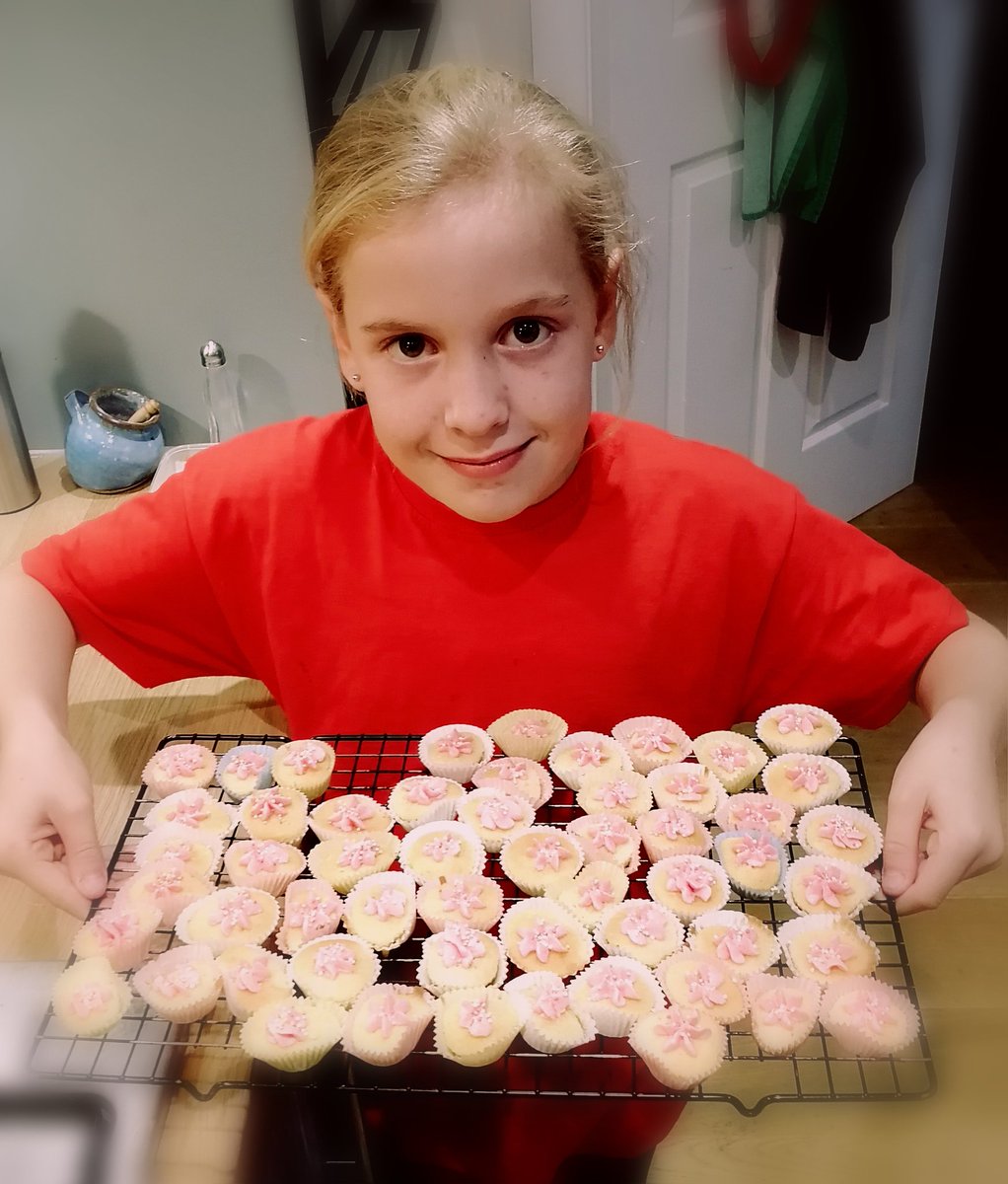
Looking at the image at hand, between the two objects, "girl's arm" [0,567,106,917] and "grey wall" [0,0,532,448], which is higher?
"grey wall" [0,0,532,448]

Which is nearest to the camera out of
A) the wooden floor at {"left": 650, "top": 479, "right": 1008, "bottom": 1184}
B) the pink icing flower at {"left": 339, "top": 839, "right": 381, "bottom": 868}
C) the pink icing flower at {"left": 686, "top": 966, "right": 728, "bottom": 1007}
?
the wooden floor at {"left": 650, "top": 479, "right": 1008, "bottom": 1184}

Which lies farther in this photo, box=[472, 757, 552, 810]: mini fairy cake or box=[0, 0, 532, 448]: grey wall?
box=[0, 0, 532, 448]: grey wall

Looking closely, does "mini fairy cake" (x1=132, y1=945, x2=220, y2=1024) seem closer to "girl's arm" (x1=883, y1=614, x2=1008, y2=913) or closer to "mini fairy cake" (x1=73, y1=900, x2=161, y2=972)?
"mini fairy cake" (x1=73, y1=900, x2=161, y2=972)

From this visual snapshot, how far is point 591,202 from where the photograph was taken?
638mm

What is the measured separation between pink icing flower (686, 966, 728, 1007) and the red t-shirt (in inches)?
10.1

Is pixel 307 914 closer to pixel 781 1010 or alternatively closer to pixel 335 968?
pixel 335 968

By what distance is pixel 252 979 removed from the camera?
1.88 ft

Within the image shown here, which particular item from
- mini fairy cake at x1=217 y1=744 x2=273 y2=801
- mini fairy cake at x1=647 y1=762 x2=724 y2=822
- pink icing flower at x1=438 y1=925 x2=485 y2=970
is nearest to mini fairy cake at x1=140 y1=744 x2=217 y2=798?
mini fairy cake at x1=217 y1=744 x2=273 y2=801

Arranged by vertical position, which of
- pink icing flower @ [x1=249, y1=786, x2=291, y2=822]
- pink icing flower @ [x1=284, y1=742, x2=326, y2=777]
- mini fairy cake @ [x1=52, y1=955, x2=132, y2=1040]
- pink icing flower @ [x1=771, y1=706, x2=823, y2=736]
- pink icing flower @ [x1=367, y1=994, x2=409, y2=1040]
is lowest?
pink icing flower @ [x1=771, y1=706, x2=823, y2=736]

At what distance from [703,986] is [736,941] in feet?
0.13

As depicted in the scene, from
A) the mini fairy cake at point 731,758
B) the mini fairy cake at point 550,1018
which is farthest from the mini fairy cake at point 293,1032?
the mini fairy cake at point 731,758

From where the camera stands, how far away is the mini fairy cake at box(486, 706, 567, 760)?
2.43 ft

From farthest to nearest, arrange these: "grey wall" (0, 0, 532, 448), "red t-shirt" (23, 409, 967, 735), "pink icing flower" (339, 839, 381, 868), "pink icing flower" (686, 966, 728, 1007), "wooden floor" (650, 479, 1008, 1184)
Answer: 1. "grey wall" (0, 0, 532, 448)
2. "red t-shirt" (23, 409, 967, 735)
3. "pink icing flower" (339, 839, 381, 868)
4. "pink icing flower" (686, 966, 728, 1007)
5. "wooden floor" (650, 479, 1008, 1184)

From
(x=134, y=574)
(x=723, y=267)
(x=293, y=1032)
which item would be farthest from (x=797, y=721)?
(x=723, y=267)
